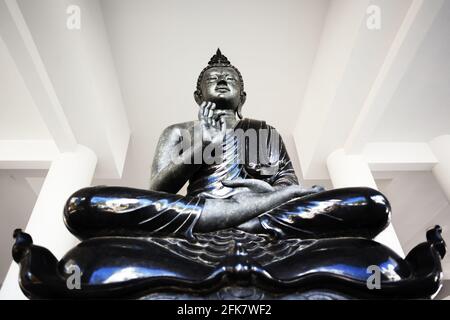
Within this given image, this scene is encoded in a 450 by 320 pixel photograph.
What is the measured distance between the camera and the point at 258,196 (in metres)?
1.45

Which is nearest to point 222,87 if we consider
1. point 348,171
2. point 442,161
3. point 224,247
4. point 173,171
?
point 173,171

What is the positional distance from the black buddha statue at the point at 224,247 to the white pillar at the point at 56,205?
1328 mm

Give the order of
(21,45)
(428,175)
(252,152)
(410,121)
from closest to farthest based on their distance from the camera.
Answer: (252,152)
(21,45)
(410,121)
(428,175)

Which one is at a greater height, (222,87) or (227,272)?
(222,87)

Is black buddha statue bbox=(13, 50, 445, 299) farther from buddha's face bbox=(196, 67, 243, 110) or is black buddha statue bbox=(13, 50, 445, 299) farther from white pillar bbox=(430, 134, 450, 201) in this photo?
white pillar bbox=(430, 134, 450, 201)

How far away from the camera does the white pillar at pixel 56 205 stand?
2561 mm

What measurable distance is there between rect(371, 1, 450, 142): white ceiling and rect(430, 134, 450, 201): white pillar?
0.28 ft

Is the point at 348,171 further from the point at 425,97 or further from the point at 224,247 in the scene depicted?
the point at 224,247

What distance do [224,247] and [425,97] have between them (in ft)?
10.2

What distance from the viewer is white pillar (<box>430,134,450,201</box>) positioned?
3705mm

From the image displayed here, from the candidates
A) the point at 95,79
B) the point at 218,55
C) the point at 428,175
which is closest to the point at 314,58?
the point at 218,55

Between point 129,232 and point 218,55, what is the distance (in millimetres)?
1636

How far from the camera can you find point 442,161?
3762 millimetres

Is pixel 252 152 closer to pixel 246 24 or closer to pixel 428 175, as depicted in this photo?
pixel 246 24
